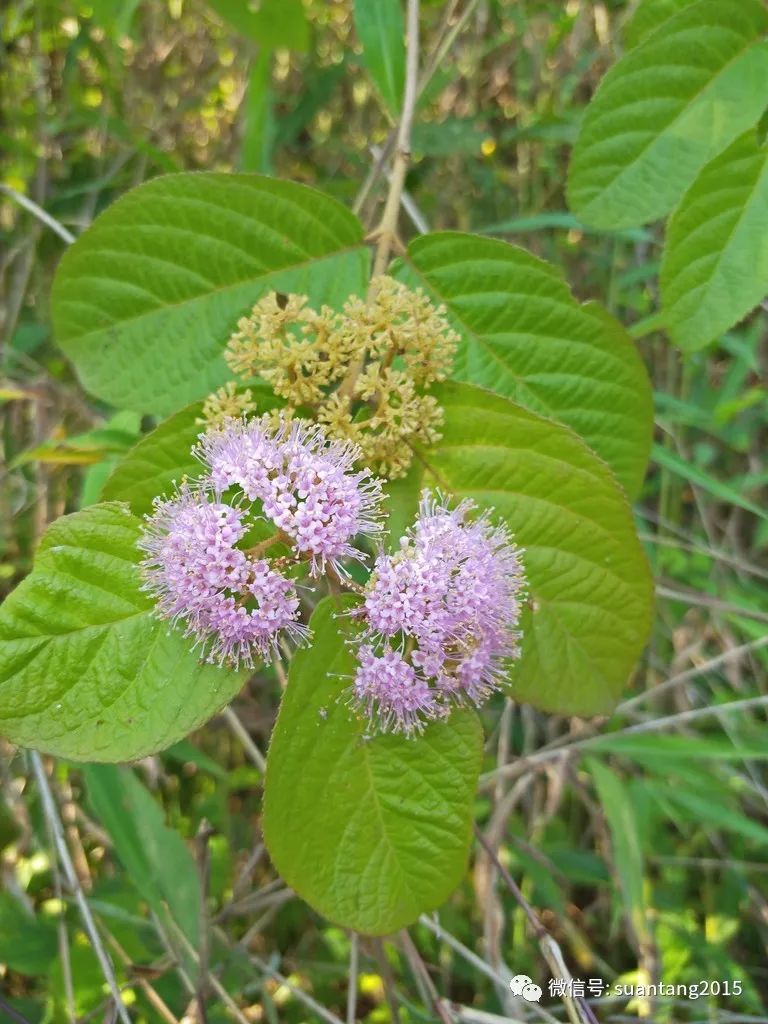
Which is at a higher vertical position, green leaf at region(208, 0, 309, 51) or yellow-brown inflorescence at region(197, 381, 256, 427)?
green leaf at region(208, 0, 309, 51)

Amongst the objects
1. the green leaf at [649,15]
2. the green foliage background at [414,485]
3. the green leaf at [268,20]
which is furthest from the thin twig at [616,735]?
the green leaf at [268,20]

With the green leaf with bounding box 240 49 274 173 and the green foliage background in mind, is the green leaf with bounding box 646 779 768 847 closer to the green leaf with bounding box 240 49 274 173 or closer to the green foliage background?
the green foliage background

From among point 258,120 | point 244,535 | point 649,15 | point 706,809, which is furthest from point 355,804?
point 258,120

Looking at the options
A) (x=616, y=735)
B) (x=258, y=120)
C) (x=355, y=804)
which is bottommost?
(x=616, y=735)

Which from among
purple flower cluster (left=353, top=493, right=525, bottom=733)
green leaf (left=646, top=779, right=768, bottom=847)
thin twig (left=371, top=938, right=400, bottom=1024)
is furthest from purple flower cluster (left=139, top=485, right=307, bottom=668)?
green leaf (left=646, top=779, right=768, bottom=847)

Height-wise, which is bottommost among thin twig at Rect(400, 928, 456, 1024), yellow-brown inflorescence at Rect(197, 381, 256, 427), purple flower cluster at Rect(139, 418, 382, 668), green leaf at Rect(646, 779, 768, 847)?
green leaf at Rect(646, 779, 768, 847)

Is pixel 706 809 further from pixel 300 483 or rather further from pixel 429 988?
pixel 300 483
